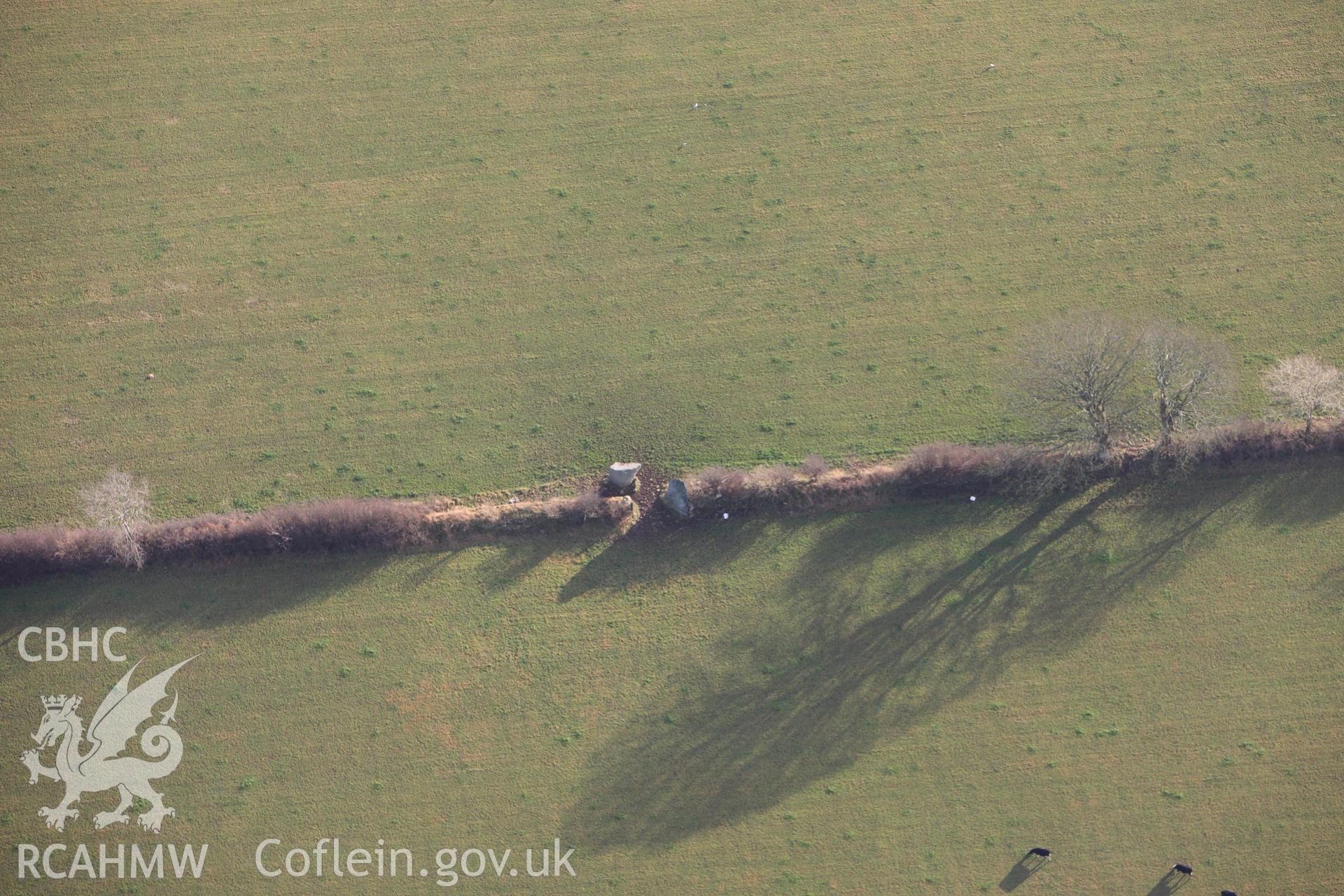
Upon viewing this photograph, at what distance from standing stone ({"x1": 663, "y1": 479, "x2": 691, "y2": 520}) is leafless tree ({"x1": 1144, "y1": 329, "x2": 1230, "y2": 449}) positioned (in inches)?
729

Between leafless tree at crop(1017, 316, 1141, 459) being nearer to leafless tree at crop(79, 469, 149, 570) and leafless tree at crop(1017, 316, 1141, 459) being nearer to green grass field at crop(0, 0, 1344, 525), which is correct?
green grass field at crop(0, 0, 1344, 525)

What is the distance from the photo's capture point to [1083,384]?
3925 centimetres

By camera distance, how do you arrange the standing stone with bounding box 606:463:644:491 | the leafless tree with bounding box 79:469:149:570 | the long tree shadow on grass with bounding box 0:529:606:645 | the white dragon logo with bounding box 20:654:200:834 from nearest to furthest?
1. the white dragon logo with bounding box 20:654:200:834
2. the long tree shadow on grass with bounding box 0:529:606:645
3. the leafless tree with bounding box 79:469:149:570
4. the standing stone with bounding box 606:463:644:491

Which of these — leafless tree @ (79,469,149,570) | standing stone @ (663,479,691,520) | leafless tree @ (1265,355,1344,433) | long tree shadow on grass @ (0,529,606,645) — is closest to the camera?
long tree shadow on grass @ (0,529,606,645)

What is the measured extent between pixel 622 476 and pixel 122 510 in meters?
19.4

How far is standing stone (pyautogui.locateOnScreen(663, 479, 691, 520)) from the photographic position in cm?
3978

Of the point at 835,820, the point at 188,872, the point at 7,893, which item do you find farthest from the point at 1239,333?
the point at 7,893

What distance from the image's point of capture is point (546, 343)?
43.9 m

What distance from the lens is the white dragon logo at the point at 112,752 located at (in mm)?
35688

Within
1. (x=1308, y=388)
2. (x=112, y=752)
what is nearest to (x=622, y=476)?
(x=112, y=752)

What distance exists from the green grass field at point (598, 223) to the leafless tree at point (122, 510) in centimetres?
86

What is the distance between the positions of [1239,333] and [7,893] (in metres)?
50.8

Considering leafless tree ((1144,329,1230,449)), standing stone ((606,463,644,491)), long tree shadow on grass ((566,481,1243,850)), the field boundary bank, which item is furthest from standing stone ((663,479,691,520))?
leafless tree ((1144,329,1230,449))

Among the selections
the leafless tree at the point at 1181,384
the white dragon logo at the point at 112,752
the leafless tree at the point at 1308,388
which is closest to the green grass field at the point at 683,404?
the white dragon logo at the point at 112,752
